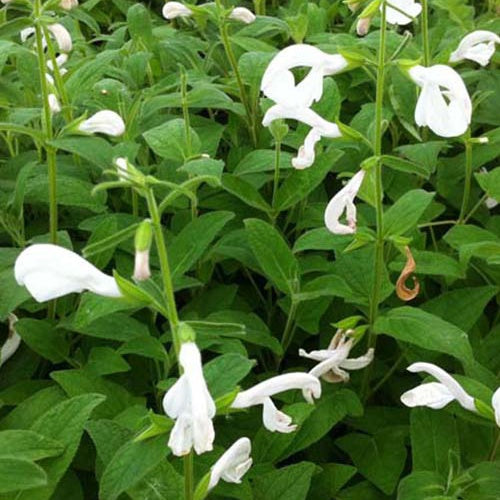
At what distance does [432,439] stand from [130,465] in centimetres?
48

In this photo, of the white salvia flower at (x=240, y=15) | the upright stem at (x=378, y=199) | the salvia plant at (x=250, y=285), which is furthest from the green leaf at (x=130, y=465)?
the white salvia flower at (x=240, y=15)

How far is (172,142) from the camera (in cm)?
142

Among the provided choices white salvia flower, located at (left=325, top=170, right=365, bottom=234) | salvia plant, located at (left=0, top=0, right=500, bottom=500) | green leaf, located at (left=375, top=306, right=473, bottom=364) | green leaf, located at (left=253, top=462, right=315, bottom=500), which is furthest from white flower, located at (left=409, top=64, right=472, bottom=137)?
Answer: green leaf, located at (left=253, top=462, right=315, bottom=500)

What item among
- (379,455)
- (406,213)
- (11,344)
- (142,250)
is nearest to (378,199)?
(406,213)

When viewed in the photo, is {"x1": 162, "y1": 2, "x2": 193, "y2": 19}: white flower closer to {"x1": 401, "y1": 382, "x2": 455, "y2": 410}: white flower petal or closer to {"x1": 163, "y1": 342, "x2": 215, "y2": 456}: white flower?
{"x1": 401, "y1": 382, "x2": 455, "y2": 410}: white flower petal

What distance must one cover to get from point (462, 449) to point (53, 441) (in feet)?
2.10

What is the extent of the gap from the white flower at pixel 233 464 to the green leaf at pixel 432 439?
300 mm

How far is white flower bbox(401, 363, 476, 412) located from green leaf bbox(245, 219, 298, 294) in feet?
0.90

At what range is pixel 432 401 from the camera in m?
1.13

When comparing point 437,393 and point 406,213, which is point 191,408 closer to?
point 437,393

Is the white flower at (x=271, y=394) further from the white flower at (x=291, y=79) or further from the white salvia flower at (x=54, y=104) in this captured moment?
the white salvia flower at (x=54, y=104)

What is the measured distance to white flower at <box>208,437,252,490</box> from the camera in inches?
39.8

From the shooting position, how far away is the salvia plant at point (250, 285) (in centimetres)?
101

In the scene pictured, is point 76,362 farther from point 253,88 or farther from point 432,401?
point 253,88
